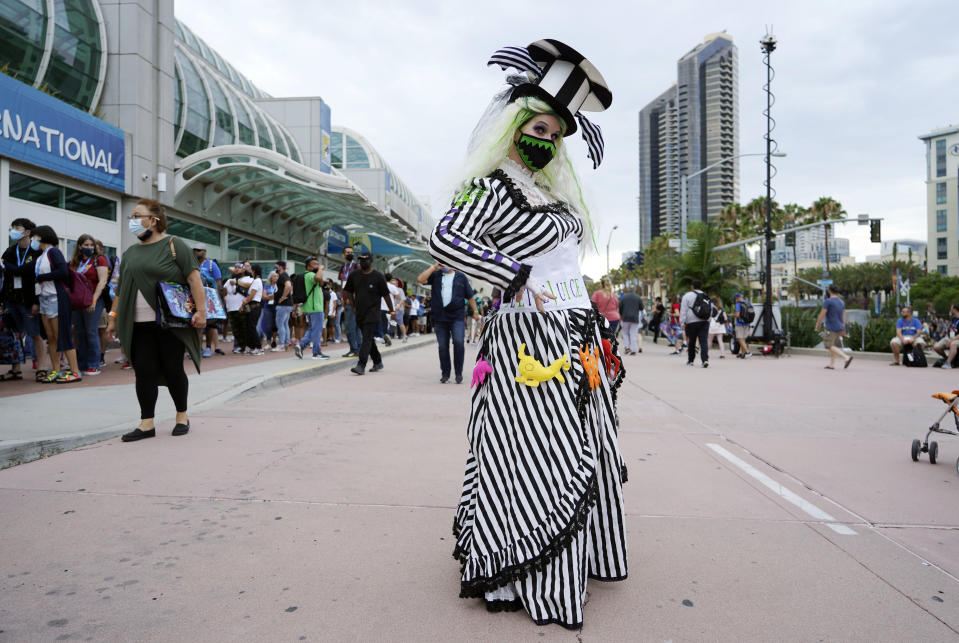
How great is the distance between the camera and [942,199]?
342 feet

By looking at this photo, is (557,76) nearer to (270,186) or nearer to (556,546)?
(556,546)

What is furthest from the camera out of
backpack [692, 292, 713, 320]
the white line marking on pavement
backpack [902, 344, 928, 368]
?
backpack [902, 344, 928, 368]

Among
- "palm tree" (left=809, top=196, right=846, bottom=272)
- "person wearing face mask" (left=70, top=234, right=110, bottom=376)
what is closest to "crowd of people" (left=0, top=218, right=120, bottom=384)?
"person wearing face mask" (left=70, top=234, right=110, bottom=376)

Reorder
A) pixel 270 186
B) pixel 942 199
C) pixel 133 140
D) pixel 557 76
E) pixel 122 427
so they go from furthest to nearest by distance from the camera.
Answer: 1. pixel 942 199
2. pixel 270 186
3. pixel 133 140
4. pixel 122 427
5. pixel 557 76

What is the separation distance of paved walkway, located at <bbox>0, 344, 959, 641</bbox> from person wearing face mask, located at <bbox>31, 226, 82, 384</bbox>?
3042 millimetres

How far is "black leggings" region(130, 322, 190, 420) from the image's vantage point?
4836 millimetres

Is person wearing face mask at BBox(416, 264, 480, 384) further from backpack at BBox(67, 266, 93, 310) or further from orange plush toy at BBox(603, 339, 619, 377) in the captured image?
orange plush toy at BBox(603, 339, 619, 377)

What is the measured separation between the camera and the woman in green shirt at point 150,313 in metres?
4.78

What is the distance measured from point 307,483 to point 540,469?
214cm

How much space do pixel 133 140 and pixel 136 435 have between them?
13897mm

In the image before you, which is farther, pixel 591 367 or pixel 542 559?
pixel 591 367

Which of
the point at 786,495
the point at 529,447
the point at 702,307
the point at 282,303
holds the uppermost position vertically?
the point at 282,303

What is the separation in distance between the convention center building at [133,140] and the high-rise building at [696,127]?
158ft

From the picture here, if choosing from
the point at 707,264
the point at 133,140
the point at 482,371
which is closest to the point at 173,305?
the point at 482,371
